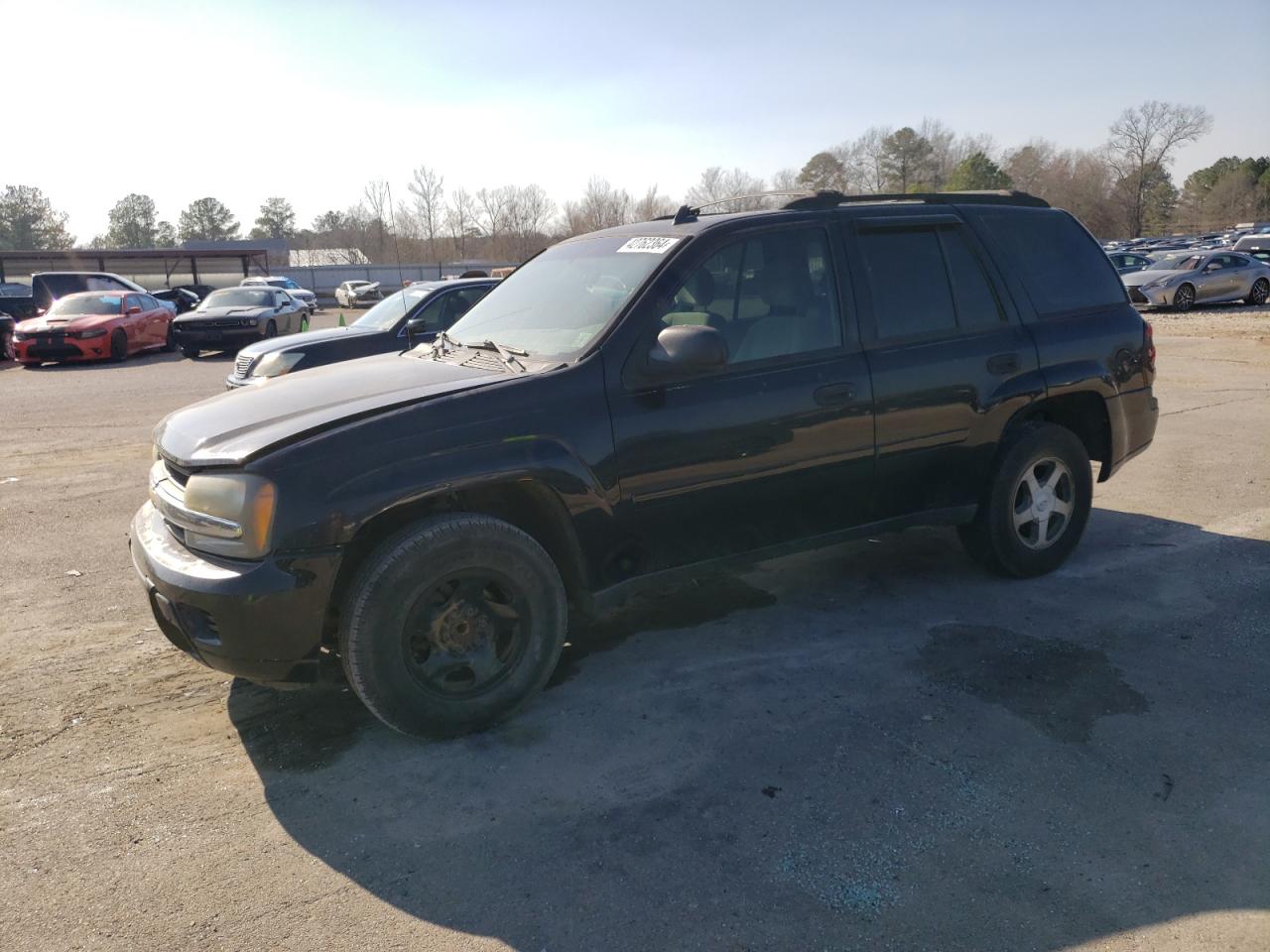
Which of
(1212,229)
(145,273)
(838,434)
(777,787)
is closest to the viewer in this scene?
(777,787)

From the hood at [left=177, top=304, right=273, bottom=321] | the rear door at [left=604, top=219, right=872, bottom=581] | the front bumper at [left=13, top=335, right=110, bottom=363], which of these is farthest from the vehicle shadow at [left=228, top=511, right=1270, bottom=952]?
the front bumper at [left=13, top=335, right=110, bottom=363]

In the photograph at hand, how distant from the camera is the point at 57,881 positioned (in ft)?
9.34

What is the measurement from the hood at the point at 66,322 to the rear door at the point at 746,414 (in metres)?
18.3

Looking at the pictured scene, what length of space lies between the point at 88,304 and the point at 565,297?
62.6 ft

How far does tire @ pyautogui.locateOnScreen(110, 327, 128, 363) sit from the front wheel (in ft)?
91.4

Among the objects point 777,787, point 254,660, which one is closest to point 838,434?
point 777,787

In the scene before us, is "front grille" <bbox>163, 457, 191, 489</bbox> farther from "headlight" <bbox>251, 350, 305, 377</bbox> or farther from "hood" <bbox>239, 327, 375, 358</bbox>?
"headlight" <bbox>251, 350, 305, 377</bbox>

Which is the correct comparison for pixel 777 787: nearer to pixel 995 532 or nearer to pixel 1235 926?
pixel 1235 926

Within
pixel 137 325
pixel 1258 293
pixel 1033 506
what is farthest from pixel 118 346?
pixel 1258 293

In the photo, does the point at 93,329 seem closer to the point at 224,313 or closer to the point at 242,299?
the point at 224,313

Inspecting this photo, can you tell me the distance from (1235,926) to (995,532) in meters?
2.60

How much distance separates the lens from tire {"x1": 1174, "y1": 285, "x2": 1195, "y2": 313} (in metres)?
24.0

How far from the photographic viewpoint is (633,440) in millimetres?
3771

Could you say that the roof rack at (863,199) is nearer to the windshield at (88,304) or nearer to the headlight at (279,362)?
the headlight at (279,362)
